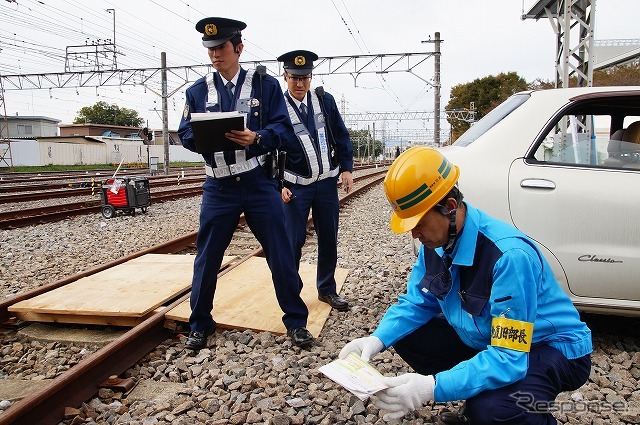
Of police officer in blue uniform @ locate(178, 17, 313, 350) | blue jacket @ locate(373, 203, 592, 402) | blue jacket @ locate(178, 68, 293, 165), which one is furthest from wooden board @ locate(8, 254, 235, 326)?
blue jacket @ locate(373, 203, 592, 402)

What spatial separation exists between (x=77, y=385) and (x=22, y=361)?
91 centimetres

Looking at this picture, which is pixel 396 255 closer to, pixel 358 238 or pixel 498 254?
pixel 358 238

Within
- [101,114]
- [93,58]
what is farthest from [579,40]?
[101,114]

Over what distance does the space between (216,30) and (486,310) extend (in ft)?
7.65

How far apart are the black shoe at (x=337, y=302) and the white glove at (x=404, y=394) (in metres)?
2.23

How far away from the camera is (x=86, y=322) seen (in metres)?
3.86

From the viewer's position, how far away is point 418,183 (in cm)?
190

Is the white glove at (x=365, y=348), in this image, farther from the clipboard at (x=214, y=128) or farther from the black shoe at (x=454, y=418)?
the clipboard at (x=214, y=128)

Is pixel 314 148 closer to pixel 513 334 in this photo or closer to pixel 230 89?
pixel 230 89

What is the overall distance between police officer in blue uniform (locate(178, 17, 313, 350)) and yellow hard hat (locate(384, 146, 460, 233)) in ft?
4.79

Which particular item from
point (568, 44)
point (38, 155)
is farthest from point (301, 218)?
point (38, 155)

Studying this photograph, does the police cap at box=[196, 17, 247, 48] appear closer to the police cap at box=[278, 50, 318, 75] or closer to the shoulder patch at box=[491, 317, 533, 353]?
the police cap at box=[278, 50, 318, 75]

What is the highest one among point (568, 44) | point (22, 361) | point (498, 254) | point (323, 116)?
point (568, 44)

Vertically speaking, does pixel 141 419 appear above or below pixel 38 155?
below
